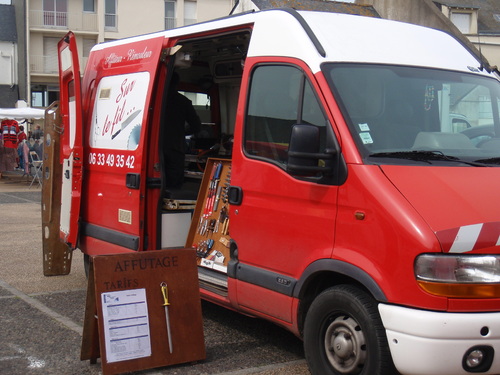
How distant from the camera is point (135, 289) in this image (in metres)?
5.20

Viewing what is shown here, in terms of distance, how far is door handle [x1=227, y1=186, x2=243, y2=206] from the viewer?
18.0ft

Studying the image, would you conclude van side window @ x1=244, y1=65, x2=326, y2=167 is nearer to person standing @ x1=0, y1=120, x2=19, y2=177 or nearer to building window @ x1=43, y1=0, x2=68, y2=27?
person standing @ x1=0, y1=120, x2=19, y2=177

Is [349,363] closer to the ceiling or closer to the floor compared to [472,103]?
closer to the floor

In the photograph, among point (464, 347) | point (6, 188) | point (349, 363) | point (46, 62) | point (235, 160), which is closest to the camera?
point (464, 347)

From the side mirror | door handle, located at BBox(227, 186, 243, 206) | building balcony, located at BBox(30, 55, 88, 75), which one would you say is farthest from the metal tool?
building balcony, located at BBox(30, 55, 88, 75)

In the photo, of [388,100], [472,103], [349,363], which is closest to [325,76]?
[388,100]

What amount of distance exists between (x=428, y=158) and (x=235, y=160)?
60.3 inches

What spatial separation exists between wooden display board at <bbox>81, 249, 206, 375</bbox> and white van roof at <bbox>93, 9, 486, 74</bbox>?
1661mm

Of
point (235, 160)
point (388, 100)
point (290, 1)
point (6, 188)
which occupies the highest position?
point (290, 1)

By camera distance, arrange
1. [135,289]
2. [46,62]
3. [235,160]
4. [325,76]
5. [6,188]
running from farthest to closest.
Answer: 1. [46,62]
2. [6,188]
3. [235,160]
4. [135,289]
5. [325,76]

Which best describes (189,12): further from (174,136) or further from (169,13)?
(174,136)

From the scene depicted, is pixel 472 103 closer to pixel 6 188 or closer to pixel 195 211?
pixel 195 211

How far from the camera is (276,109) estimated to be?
17.5ft

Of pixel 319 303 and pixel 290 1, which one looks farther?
pixel 290 1
